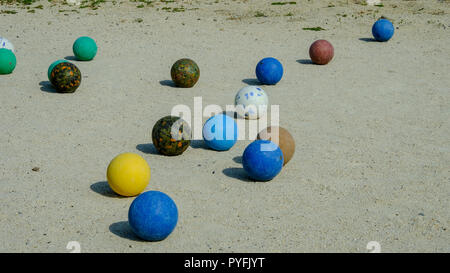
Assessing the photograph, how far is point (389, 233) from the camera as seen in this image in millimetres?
6121

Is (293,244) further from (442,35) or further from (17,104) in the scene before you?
(442,35)

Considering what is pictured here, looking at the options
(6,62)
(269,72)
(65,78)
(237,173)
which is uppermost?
(6,62)

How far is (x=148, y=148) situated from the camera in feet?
28.5

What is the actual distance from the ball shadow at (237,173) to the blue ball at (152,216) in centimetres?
197

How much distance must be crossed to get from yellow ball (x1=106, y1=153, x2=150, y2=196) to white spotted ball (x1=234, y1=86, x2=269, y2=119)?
3.69m

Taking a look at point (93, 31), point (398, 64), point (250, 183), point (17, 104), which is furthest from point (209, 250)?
point (93, 31)

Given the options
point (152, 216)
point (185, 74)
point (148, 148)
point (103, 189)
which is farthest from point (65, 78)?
point (152, 216)

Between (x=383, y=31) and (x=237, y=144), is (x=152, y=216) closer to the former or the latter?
(x=237, y=144)

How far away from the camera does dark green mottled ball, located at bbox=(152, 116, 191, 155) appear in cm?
812

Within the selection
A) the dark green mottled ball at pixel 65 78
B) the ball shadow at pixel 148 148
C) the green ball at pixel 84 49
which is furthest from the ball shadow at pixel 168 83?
the ball shadow at pixel 148 148

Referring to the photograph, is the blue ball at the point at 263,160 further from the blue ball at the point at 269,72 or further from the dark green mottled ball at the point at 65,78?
the dark green mottled ball at the point at 65,78

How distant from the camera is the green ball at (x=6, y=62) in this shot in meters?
12.5

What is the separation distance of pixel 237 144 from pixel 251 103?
1.39 meters

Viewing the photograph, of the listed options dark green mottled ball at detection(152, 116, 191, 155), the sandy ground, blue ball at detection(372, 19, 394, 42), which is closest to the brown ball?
the sandy ground
